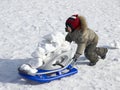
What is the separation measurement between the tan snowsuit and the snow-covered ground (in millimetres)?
245

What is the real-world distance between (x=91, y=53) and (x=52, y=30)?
2.64 m

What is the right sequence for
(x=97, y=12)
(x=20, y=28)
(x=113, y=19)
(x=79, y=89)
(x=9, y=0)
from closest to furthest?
(x=79, y=89) < (x=20, y=28) < (x=113, y=19) < (x=97, y=12) < (x=9, y=0)

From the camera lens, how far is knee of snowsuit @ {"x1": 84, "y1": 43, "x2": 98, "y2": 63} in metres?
5.57

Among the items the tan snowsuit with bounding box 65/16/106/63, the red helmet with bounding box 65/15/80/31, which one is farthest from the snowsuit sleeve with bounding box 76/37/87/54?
the red helmet with bounding box 65/15/80/31

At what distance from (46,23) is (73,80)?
142 inches

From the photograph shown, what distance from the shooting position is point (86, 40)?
5.20 meters

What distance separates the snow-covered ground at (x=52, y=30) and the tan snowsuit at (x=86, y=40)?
0.80 feet

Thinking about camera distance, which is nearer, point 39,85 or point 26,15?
point 39,85

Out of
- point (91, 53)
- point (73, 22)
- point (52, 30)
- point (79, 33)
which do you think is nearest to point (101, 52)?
point (91, 53)

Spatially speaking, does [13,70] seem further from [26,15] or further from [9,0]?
[9,0]

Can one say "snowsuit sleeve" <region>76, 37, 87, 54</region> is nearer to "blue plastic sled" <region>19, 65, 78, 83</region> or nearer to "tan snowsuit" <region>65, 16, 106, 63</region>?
"tan snowsuit" <region>65, 16, 106, 63</region>

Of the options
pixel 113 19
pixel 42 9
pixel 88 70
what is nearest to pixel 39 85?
pixel 88 70

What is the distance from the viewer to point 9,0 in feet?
35.5

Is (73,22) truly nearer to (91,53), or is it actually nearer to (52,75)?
(91,53)
